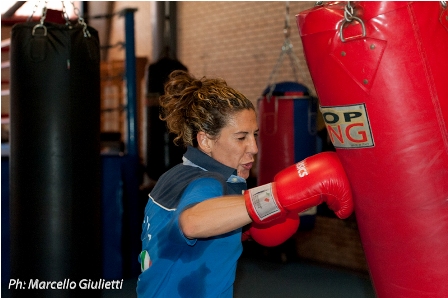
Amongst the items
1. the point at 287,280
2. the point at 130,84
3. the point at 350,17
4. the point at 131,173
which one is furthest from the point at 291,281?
the point at 350,17

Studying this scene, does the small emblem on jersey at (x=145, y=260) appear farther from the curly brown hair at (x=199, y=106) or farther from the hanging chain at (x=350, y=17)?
the hanging chain at (x=350, y=17)

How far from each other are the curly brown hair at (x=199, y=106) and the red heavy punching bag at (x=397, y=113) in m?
0.29

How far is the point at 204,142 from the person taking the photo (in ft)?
6.22

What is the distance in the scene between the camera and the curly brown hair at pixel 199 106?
1869 mm

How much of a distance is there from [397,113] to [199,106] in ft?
1.90

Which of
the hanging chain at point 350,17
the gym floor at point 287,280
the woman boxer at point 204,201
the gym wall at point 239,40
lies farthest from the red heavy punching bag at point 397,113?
the gym wall at point 239,40

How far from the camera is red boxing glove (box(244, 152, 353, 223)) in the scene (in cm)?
169

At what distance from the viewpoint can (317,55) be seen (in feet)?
5.56

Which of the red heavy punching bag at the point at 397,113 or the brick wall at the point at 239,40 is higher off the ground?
the brick wall at the point at 239,40

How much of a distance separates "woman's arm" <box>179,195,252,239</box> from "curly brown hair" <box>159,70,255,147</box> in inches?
11.9

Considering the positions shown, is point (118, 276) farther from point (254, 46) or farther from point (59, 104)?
point (254, 46)

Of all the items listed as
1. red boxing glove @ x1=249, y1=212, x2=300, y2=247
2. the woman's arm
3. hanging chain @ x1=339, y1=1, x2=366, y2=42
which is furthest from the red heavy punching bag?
red boxing glove @ x1=249, y1=212, x2=300, y2=247

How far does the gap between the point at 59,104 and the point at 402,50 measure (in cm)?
191

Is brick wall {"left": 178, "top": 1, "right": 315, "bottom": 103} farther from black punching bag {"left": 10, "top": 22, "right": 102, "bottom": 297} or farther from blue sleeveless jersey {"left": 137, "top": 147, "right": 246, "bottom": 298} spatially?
blue sleeveless jersey {"left": 137, "top": 147, "right": 246, "bottom": 298}
